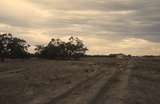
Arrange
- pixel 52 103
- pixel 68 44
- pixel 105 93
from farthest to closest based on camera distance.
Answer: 1. pixel 68 44
2. pixel 105 93
3. pixel 52 103

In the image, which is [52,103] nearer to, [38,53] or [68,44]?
[38,53]

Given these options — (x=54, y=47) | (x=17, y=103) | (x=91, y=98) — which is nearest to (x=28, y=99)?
(x=17, y=103)

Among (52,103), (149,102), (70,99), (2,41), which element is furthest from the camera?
(2,41)

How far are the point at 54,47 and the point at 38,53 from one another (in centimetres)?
469

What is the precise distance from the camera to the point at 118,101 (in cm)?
1970

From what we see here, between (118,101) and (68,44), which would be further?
(68,44)

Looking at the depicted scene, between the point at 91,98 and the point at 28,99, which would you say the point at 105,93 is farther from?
the point at 28,99

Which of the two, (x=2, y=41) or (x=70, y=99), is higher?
(x=2, y=41)

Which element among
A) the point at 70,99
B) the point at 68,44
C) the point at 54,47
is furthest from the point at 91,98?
the point at 68,44

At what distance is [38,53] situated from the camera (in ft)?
404

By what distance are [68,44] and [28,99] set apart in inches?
4540

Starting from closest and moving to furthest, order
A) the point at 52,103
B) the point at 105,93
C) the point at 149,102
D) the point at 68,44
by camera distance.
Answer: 1. the point at 52,103
2. the point at 149,102
3. the point at 105,93
4. the point at 68,44

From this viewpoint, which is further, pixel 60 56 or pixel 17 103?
pixel 60 56

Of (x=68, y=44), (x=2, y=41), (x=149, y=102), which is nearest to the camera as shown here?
(x=149, y=102)
